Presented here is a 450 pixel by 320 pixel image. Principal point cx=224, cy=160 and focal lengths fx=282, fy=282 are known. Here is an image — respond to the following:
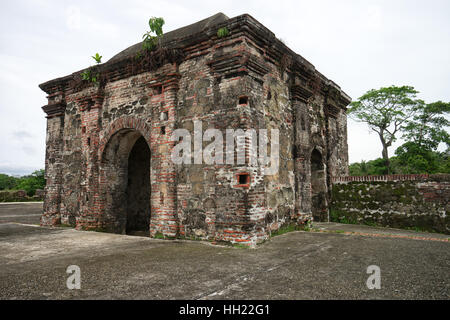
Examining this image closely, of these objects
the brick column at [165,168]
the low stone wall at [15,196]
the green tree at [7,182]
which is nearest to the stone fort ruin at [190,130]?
the brick column at [165,168]

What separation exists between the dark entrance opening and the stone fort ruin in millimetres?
32

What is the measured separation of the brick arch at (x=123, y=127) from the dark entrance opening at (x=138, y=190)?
1430 millimetres

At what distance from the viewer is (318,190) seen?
8.94 m

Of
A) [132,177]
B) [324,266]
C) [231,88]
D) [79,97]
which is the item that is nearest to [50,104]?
[79,97]

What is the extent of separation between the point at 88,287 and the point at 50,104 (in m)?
7.77

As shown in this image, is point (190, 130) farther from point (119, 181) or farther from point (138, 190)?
point (138, 190)

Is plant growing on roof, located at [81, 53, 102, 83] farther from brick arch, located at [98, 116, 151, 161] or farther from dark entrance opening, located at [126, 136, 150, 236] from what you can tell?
dark entrance opening, located at [126, 136, 150, 236]

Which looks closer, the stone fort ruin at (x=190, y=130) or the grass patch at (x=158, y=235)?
the stone fort ruin at (x=190, y=130)

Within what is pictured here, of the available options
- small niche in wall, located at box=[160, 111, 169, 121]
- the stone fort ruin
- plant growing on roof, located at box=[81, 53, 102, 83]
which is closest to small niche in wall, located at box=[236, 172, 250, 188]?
the stone fort ruin

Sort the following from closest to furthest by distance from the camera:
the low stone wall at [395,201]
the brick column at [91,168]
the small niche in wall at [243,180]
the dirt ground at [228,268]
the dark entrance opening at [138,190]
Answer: the dirt ground at [228,268] < the small niche in wall at [243,180] < the low stone wall at [395,201] < the brick column at [91,168] < the dark entrance opening at [138,190]

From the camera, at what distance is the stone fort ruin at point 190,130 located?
5383 mm

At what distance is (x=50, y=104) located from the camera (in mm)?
8867

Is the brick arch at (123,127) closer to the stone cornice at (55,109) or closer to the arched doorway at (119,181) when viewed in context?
the arched doorway at (119,181)
